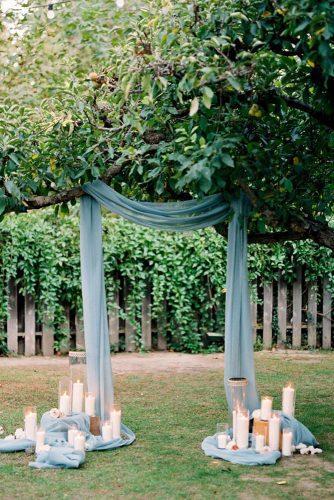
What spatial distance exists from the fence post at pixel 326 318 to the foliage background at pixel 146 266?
252 mm

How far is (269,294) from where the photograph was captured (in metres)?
10.4

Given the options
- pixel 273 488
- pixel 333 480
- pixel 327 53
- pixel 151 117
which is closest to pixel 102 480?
pixel 273 488

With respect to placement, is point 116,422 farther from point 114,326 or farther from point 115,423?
point 114,326

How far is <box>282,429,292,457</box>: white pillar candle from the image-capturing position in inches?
213

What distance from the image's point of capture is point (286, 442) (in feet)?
17.8

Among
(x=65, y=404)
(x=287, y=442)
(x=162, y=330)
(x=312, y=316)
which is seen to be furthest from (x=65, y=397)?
(x=312, y=316)

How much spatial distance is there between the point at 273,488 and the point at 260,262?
5756mm

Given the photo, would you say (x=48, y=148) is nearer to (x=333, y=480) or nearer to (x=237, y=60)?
(x=237, y=60)

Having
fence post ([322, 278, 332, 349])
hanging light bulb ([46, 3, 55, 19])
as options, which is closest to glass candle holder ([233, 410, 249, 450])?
fence post ([322, 278, 332, 349])

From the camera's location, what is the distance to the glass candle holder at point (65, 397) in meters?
5.87

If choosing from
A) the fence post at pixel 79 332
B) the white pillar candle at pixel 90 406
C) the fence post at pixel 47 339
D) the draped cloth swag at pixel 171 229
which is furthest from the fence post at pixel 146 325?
the white pillar candle at pixel 90 406

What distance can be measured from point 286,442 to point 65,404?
1736 millimetres

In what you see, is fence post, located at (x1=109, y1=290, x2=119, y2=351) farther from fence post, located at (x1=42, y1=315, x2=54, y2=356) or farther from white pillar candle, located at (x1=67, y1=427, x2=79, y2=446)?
white pillar candle, located at (x1=67, y1=427, x2=79, y2=446)

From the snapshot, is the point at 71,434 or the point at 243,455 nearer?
the point at 243,455
